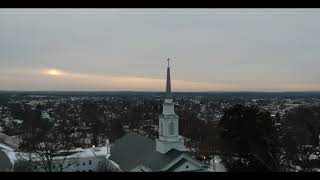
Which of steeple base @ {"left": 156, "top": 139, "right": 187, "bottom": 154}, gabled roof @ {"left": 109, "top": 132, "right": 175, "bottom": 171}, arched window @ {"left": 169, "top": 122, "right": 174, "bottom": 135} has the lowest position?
gabled roof @ {"left": 109, "top": 132, "right": 175, "bottom": 171}

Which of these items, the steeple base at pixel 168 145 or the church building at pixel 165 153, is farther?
the steeple base at pixel 168 145

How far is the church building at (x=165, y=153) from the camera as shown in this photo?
16766 mm

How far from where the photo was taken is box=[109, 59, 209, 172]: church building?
1677 cm

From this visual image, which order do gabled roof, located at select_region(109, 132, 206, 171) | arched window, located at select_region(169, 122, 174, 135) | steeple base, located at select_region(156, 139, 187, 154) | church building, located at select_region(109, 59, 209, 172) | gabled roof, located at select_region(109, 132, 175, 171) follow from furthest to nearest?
arched window, located at select_region(169, 122, 174, 135), steeple base, located at select_region(156, 139, 187, 154), gabled roof, located at select_region(109, 132, 175, 171), gabled roof, located at select_region(109, 132, 206, 171), church building, located at select_region(109, 59, 209, 172)

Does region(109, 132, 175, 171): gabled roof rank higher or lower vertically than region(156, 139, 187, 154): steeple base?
lower

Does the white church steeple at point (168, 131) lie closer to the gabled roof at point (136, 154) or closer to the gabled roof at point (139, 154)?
the gabled roof at point (139, 154)

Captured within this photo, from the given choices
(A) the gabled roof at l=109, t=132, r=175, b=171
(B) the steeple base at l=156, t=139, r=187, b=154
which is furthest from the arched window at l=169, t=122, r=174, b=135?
(A) the gabled roof at l=109, t=132, r=175, b=171

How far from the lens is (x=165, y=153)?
17.9m

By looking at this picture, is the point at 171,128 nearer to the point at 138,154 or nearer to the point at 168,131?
the point at 168,131

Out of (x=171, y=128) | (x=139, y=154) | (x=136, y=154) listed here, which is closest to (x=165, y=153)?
(x=171, y=128)

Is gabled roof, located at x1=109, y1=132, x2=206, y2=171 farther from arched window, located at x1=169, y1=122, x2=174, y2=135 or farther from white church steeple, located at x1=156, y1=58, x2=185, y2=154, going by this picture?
arched window, located at x1=169, y1=122, x2=174, y2=135

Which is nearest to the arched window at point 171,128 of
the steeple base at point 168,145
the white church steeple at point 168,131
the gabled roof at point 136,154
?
the white church steeple at point 168,131
